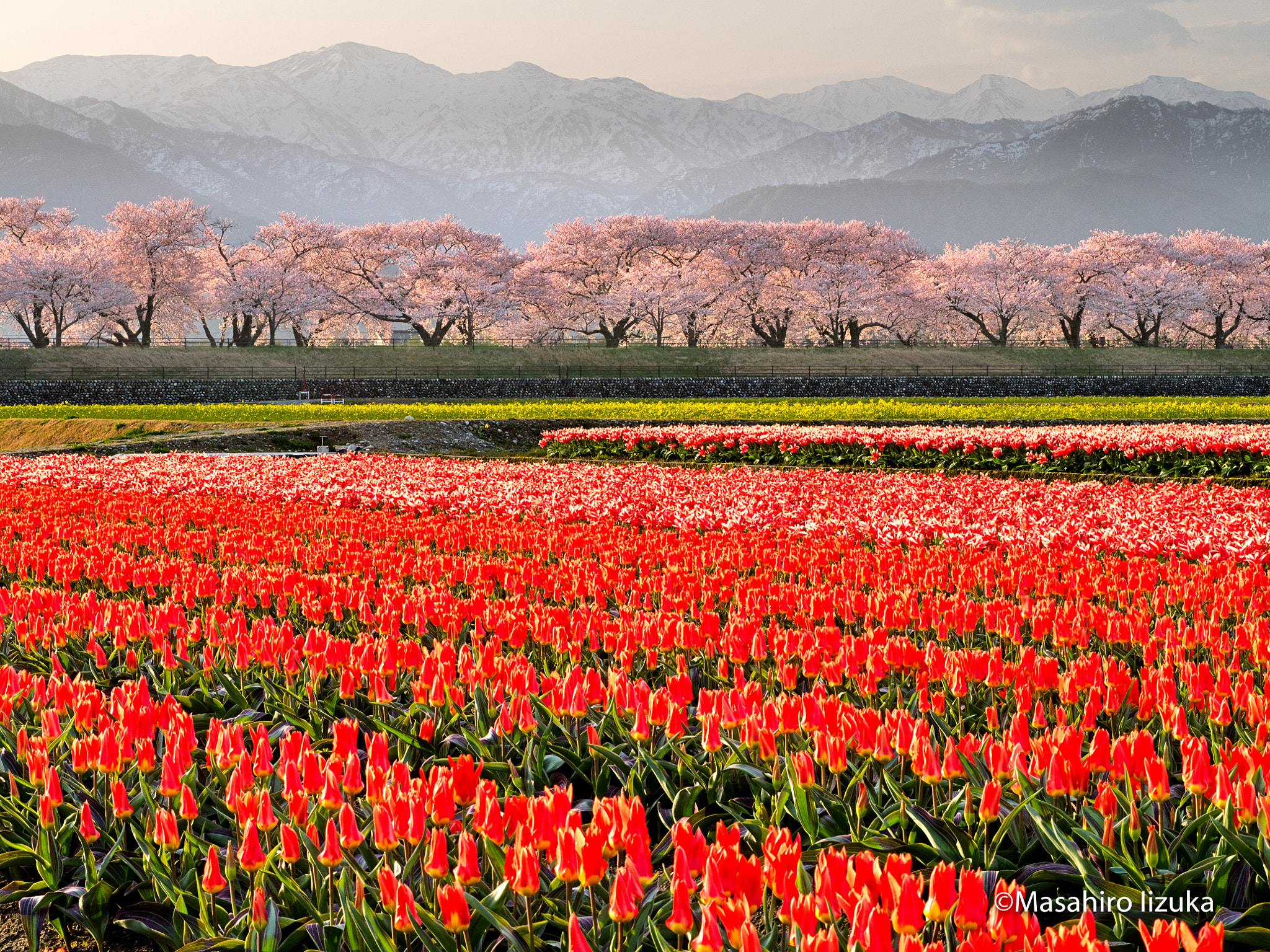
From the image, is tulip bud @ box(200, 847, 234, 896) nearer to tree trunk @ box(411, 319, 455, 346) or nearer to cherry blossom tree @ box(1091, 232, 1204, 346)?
tree trunk @ box(411, 319, 455, 346)

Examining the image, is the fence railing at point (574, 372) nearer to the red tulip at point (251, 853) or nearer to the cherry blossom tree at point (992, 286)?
the cherry blossom tree at point (992, 286)

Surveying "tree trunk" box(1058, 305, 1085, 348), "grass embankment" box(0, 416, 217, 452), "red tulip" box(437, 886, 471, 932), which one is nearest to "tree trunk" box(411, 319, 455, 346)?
"grass embankment" box(0, 416, 217, 452)

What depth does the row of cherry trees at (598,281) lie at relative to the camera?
6044cm

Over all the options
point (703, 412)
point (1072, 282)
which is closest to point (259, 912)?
point (703, 412)

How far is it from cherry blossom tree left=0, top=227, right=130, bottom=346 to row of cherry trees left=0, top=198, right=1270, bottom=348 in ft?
0.33

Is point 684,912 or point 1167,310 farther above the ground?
Answer: point 1167,310

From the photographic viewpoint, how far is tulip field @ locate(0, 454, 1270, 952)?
2.25 metres

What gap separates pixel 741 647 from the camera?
4.25 meters

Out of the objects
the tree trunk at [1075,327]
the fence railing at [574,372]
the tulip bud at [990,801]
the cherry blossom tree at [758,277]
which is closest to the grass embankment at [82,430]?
the tulip bud at [990,801]

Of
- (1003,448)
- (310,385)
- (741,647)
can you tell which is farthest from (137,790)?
(310,385)

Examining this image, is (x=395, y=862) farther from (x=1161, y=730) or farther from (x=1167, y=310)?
(x=1167, y=310)

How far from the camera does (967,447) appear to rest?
1574 centimetres

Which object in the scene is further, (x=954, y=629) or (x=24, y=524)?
(x=24, y=524)

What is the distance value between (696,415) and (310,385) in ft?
96.1
